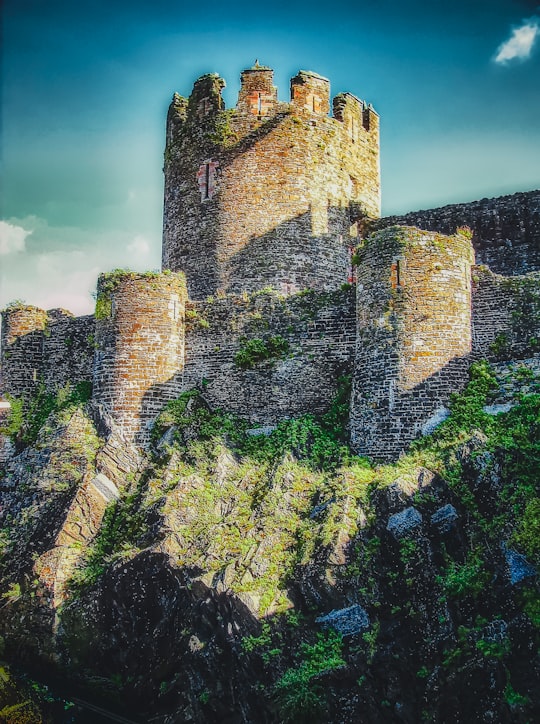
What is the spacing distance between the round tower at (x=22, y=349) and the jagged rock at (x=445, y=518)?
47.2 feet

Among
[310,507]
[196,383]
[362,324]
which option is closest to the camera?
[310,507]

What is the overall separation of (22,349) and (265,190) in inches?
354

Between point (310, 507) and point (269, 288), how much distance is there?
7378mm

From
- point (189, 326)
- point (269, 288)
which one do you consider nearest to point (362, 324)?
point (269, 288)

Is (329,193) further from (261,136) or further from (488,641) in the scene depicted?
(488,641)

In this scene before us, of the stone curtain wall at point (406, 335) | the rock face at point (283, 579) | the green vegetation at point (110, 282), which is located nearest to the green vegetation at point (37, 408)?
the green vegetation at point (110, 282)

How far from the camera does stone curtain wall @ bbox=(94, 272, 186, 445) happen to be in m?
23.9

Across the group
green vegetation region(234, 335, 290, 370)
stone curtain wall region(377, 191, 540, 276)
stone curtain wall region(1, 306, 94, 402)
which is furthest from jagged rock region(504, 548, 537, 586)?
stone curtain wall region(1, 306, 94, 402)

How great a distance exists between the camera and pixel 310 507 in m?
19.7

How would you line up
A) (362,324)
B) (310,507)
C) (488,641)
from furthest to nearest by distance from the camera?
1. (362,324)
2. (310,507)
3. (488,641)

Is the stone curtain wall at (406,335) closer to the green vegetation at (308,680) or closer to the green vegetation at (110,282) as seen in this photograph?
the green vegetation at (308,680)

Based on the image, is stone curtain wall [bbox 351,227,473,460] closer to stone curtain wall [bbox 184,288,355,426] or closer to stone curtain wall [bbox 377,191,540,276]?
stone curtain wall [bbox 184,288,355,426]

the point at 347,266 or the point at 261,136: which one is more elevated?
the point at 261,136

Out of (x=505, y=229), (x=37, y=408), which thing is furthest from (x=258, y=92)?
(x=37, y=408)
